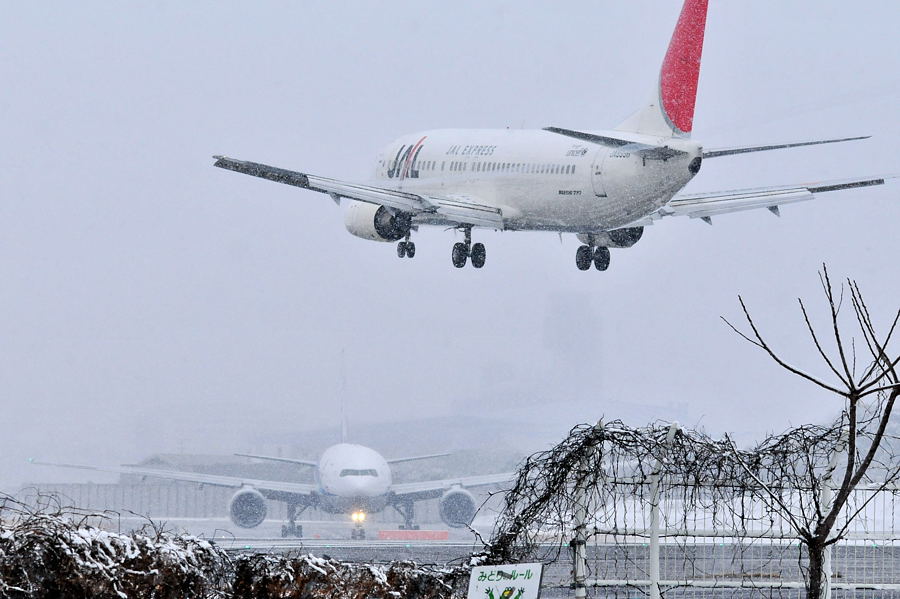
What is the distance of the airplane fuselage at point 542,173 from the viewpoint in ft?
187

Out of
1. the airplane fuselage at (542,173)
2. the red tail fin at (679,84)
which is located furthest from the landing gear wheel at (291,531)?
the red tail fin at (679,84)

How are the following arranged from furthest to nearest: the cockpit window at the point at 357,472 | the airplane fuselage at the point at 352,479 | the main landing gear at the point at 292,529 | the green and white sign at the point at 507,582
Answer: the cockpit window at the point at 357,472
the airplane fuselage at the point at 352,479
the main landing gear at the point at 292,529
the green and white sign at the point at 507,582

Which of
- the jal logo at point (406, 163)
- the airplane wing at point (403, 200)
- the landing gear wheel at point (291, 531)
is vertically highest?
the jal logo at point (406, 163)

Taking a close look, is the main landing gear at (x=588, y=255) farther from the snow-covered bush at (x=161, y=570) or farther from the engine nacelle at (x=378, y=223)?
the snow-covered bush at (x=161, y=570)

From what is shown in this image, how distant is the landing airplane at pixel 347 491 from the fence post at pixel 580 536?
67.2m

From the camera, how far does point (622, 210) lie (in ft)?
192

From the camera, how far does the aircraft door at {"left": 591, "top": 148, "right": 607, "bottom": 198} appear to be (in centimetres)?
5841

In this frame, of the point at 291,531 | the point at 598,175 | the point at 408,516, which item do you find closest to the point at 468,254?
the point at 598,175

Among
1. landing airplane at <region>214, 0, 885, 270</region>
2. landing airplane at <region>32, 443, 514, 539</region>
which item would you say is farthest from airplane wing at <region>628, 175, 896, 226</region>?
landing airplane at <region>32, 443, 514, 539</region>

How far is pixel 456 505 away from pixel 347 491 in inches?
310

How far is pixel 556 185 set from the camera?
201 ft

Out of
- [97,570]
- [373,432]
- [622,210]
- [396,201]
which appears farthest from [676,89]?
[373,432]

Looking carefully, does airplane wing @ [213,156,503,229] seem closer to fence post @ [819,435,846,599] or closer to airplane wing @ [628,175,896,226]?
airplane wing @ [628,175,896,226]

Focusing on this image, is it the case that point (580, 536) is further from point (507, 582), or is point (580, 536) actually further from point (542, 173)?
point (542, 173)
